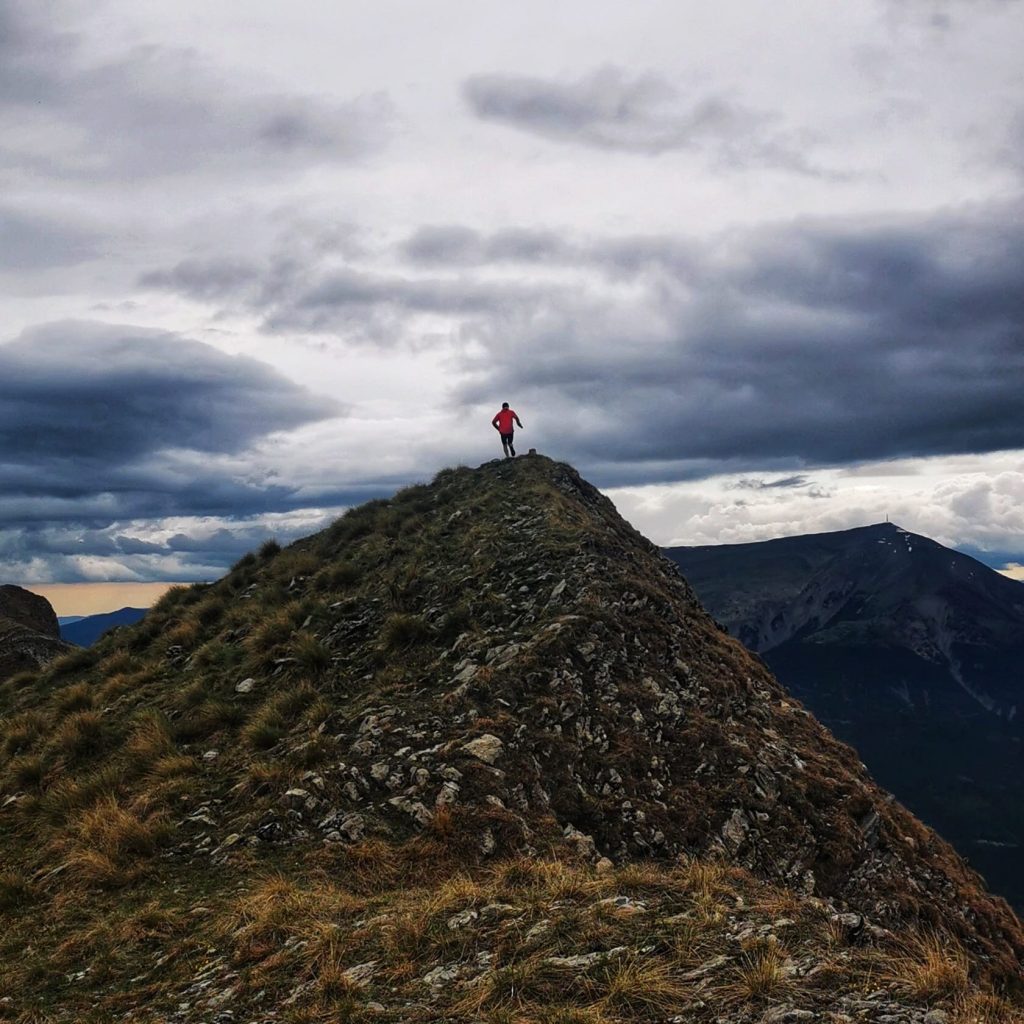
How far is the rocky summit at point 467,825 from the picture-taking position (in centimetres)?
732

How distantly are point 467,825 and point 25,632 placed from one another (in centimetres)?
3004

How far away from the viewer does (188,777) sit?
1410 cm

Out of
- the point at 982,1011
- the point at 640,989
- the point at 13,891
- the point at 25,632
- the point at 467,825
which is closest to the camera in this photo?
the point at 982,1011

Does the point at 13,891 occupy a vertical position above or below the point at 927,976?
below

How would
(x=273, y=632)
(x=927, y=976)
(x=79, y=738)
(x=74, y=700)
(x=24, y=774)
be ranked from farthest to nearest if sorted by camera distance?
(x=273, y=632) → (x=74, y=700) → (x=79, y=738) → (x=24, y=774) → (x=927, y=976)

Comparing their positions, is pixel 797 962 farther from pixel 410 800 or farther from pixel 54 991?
pixel 54 991

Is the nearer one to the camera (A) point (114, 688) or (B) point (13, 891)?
(B) point (13, 891)

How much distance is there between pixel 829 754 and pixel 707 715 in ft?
13.8

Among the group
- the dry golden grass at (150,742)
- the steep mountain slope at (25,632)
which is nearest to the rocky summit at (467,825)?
the dry golden grass at (150,742)

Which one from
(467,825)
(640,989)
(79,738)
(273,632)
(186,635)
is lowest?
(467,825)

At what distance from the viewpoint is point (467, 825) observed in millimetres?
11812

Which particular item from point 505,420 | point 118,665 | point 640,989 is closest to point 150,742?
point 118,665

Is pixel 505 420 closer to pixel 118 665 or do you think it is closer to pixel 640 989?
pixel 118 665

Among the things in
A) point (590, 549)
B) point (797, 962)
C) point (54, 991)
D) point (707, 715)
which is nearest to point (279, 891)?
point (54, 991)
